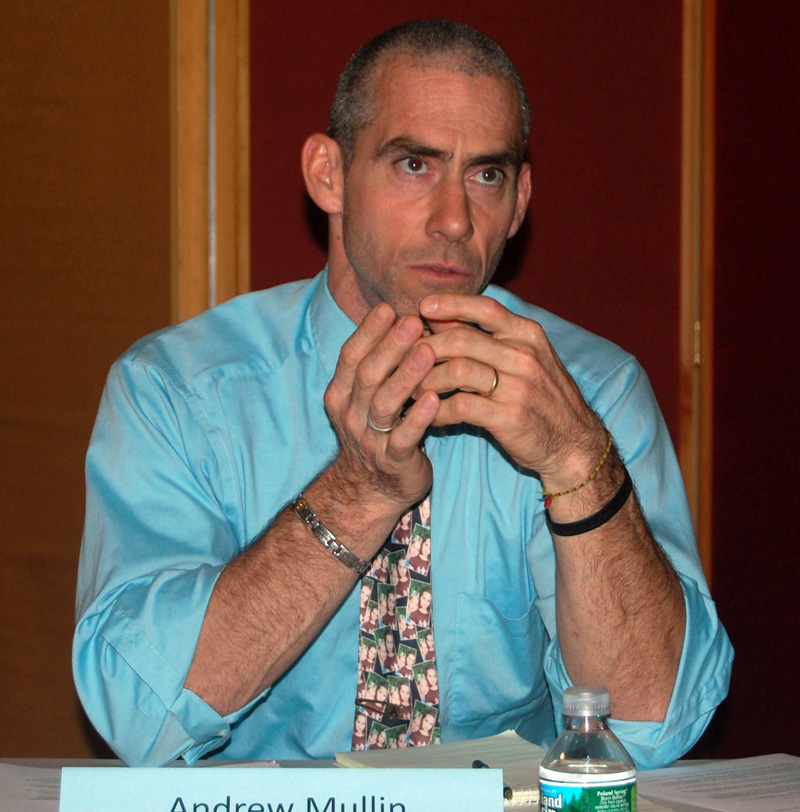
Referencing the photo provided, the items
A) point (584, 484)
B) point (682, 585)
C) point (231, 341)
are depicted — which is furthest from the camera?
point (231, 341)

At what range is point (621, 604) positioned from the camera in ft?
4.11

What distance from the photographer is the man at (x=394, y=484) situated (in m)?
1.19

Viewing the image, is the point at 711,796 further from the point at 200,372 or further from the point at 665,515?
the point at 200,372

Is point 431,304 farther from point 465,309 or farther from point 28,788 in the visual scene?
point 28,788

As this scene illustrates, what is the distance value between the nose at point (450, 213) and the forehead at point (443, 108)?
0.20 feet

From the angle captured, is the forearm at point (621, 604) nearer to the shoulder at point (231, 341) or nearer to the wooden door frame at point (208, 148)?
the shoulder at point (231, 341)

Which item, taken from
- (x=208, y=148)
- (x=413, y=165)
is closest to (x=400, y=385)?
(x=413, y=165)

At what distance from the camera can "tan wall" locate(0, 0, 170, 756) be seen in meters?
2.14

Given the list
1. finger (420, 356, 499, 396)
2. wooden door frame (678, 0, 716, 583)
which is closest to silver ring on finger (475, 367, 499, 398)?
finger (420, 356, 499, 396)

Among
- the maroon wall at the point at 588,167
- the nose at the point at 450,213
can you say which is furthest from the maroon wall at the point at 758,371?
the nose at the point at 450,213

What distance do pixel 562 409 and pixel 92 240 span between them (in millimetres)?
1384

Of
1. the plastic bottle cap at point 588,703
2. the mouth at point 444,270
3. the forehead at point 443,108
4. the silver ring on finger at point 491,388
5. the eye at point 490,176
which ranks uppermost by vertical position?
the forehead at point 443,108

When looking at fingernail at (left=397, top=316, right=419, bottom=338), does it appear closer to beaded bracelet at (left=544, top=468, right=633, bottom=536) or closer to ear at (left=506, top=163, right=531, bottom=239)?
beaded bracelet at (left=544, top=468, right=633, bottom=536)

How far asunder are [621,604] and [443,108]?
28.5 inches
